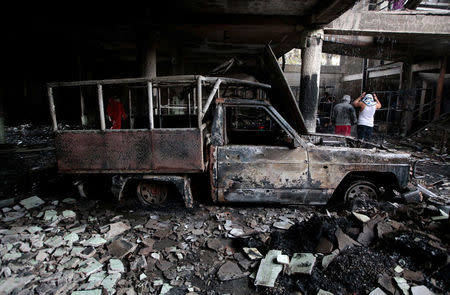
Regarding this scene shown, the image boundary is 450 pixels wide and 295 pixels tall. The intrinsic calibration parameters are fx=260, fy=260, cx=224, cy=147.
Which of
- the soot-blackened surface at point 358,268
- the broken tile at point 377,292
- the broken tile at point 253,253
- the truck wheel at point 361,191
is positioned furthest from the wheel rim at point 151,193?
the broken tile at point 377,292

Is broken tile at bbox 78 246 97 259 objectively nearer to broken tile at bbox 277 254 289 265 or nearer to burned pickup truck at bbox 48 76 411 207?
burned pickup truck at bbox 48 76 411 207

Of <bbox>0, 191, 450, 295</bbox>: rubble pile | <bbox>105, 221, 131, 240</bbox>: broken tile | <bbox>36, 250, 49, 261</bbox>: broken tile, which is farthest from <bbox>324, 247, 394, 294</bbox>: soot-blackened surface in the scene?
<bbox>36, 250, 49, 261</bbox>: broken tile

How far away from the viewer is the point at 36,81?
43.8 ft

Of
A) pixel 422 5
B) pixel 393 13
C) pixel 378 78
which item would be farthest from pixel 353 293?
pixel 378 78

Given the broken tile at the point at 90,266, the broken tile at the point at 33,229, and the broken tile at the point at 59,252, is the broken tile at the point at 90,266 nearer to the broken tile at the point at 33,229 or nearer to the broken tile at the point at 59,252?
the broken tile at the point at 59,252

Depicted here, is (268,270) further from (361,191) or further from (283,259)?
(361,191)

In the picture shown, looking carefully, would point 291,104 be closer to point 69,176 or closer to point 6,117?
point 69,176

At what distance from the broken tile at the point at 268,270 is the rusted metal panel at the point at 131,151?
1.50 meters

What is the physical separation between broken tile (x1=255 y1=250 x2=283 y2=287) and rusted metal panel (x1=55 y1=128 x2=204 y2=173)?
1495mm

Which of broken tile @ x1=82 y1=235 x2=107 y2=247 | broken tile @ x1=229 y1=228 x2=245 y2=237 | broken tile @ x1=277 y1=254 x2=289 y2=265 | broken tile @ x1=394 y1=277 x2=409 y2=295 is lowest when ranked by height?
broken tile @ x1=82 y1=235 x2=107 y2=247

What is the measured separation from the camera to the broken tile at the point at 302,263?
8.36ft

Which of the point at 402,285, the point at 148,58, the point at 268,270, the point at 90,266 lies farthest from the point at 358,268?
the point at 148,58

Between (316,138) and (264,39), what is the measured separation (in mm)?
6398

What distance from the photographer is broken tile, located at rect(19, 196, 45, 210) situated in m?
4.17
